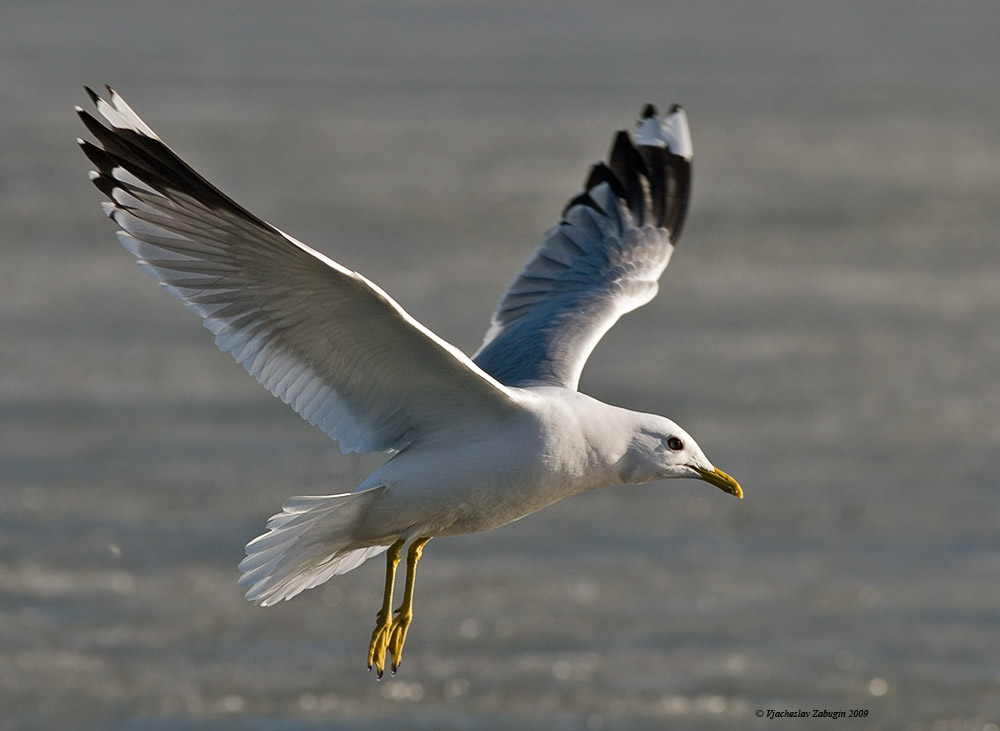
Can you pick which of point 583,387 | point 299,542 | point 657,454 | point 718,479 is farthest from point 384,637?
point 583,387

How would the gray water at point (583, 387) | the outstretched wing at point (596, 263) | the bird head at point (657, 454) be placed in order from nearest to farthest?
the bird head at point (657, 454) < the outstretched wing at point (596, 263) < the gray water at point (583, 387)

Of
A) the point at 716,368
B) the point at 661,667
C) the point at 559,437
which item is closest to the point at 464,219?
the point at 716,368

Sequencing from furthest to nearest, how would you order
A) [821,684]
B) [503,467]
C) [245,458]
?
[245,458] < [821,684] < [503,467]

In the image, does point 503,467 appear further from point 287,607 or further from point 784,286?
point 784,286

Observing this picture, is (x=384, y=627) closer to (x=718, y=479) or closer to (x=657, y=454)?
(x=657, y=454)

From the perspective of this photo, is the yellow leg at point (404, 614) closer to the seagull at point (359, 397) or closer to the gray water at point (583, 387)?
the seagull at point (359, 397)

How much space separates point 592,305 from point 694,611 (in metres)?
1.84

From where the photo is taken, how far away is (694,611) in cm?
754

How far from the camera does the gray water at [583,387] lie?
6891mm

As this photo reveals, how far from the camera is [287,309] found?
496 centimetres

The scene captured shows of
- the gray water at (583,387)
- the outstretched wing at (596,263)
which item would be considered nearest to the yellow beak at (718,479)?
the outstretched wing at (596,263)

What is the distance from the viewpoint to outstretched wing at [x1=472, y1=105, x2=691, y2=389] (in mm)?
6016

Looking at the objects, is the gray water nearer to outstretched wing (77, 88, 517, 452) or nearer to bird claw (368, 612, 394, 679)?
bird claw (368, 612, 394, 679)

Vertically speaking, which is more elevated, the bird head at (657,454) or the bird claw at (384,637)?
the bird head at (657,454)
